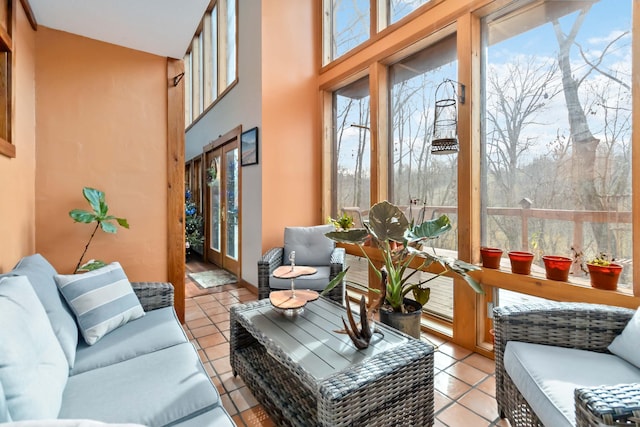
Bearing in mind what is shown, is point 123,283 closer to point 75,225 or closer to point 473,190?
point 75,225

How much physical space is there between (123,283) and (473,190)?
8.23 feet

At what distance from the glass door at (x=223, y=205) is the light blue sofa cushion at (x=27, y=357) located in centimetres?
304

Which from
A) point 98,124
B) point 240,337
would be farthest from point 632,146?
point 98,124

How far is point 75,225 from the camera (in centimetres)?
245

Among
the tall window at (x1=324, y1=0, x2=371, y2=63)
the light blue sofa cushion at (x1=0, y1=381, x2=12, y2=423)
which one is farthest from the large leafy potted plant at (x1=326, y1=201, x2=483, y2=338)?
the tall window at (x1=324, y1=0, x2=371, y2=63)

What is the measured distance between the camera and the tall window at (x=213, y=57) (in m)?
4.69

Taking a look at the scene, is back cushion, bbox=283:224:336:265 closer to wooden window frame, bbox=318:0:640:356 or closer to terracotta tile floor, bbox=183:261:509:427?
wooden window frame, bbox=318:0:640:356

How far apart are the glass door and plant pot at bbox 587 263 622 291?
3641 mm

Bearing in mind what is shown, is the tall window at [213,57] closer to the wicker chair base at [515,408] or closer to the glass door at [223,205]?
the glass door at [223,205]

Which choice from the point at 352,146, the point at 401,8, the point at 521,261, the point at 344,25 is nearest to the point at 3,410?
the point at 521,261

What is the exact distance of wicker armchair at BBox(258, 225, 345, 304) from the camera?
114 inches

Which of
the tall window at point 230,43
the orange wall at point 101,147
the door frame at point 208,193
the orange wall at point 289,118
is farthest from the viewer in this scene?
the tall window at point 230,43

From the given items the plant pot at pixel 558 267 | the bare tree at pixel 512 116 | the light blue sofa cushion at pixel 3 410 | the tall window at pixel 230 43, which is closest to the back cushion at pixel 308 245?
the bare tree at pixel 512 116

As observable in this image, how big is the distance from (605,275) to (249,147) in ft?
11.4
